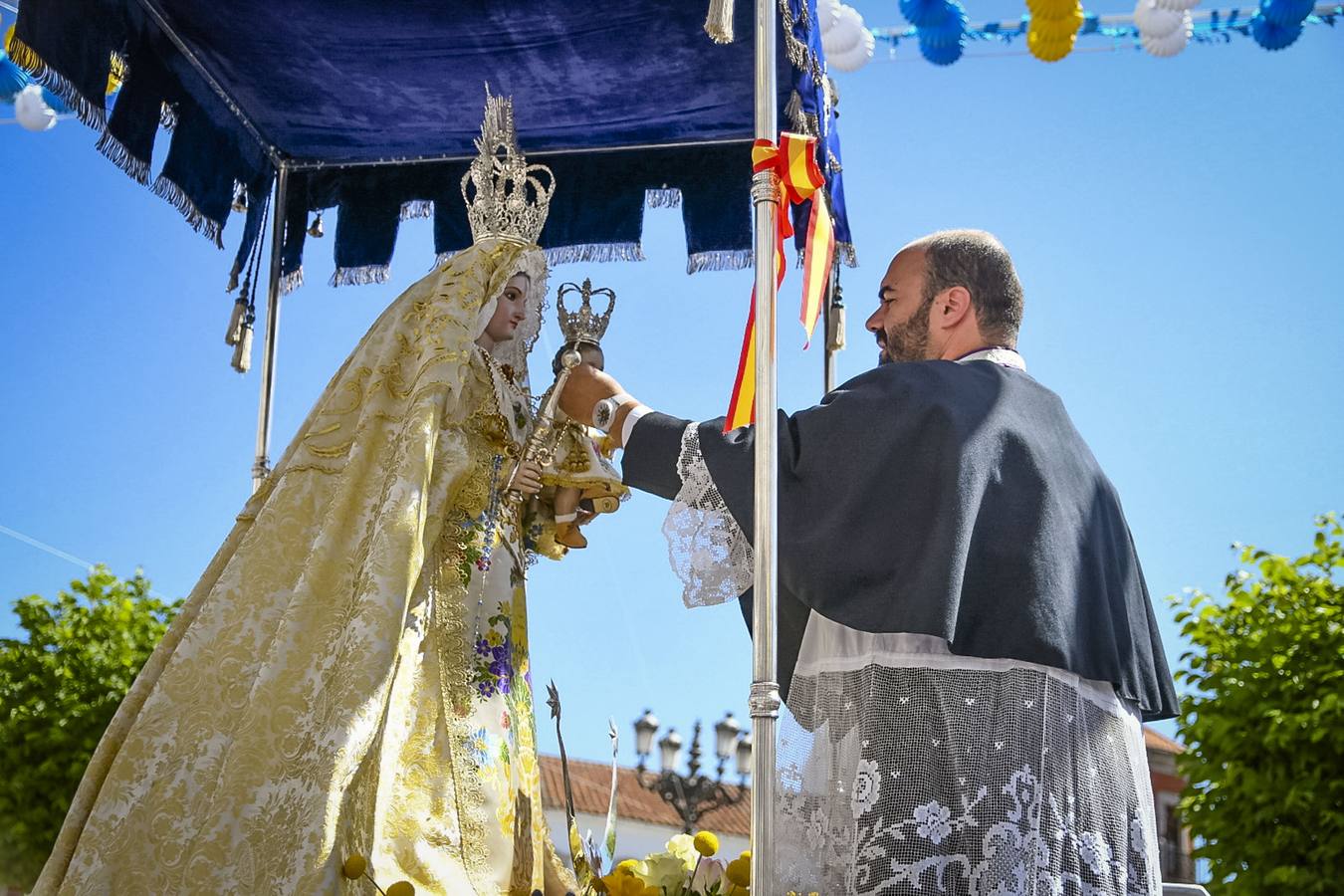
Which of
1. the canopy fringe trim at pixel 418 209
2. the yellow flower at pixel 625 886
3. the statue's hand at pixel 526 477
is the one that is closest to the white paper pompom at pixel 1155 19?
the canopy fringe trim at pixel 418 209

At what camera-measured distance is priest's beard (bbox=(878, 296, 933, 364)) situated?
3.53 metres

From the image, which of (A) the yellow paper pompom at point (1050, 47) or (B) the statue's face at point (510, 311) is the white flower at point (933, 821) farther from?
(A) the yellow paper pompom at point (1050, 47)

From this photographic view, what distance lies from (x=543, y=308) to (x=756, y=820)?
2.08 m

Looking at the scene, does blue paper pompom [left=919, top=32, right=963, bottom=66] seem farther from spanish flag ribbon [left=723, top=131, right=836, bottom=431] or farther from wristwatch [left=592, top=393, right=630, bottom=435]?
wristwatch [left=592, top=393, right=630, bottom=435]

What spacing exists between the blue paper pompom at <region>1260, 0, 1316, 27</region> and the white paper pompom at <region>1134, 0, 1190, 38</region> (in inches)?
15.5

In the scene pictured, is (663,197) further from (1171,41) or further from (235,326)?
(1171,41)

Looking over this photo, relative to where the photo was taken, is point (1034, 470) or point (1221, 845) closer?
point (1034, 470)

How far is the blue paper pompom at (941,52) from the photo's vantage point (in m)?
7.00

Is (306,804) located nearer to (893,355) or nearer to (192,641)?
(192,641)

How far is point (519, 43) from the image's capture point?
4.62 metres

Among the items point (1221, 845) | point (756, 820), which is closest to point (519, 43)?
point (756, 820)

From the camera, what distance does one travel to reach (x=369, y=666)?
3217 millimetres

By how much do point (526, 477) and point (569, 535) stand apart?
12.8 inches

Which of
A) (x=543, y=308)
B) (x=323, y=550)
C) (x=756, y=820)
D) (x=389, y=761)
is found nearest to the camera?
(x=756, y=820)
